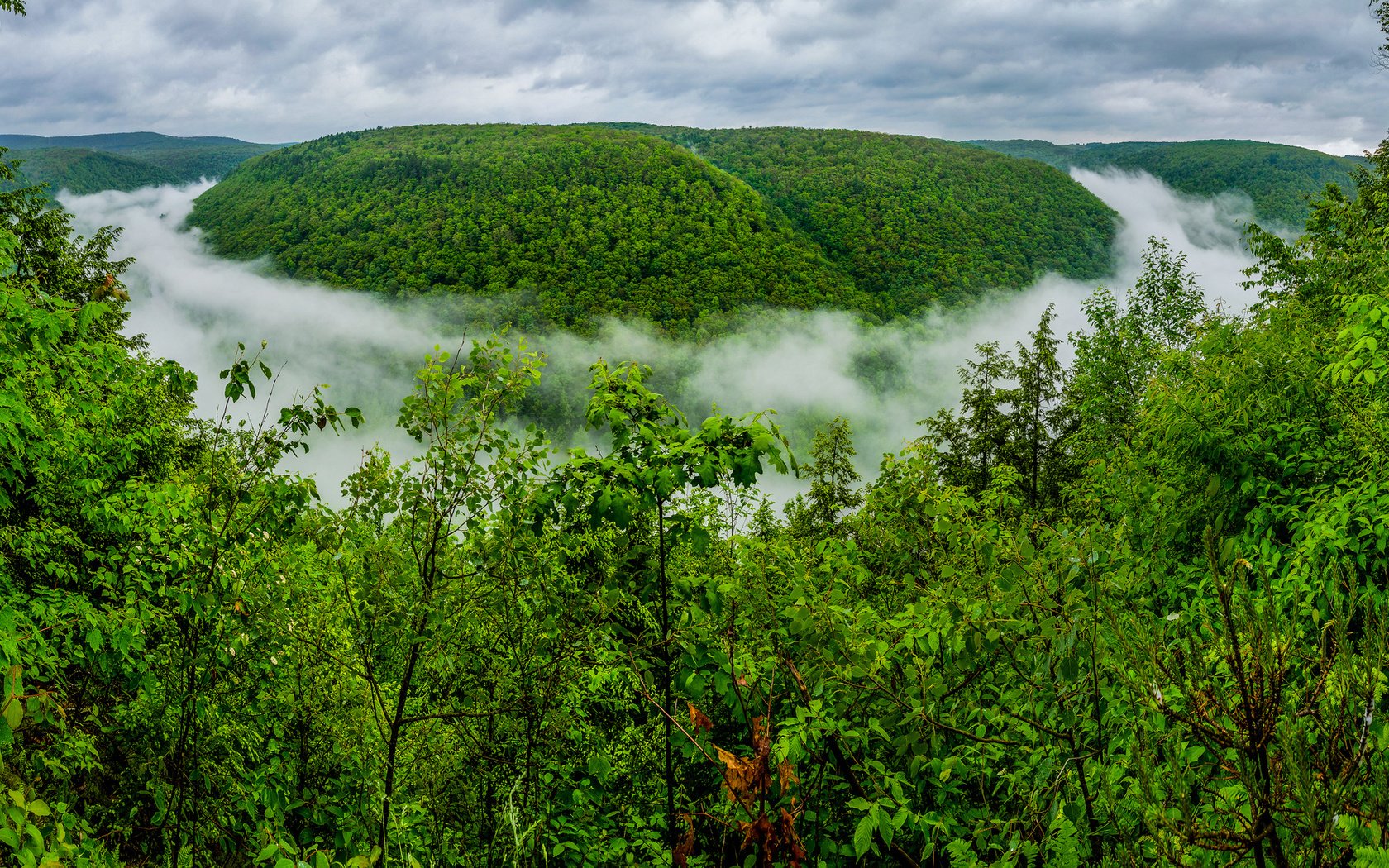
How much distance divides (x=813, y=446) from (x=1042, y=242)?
138 meters

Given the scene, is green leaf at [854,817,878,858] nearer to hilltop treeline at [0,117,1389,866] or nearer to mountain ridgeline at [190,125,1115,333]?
hilltop treeline at [0,117,1389,866]

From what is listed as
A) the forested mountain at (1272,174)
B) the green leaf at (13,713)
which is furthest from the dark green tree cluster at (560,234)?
the green leaf at (13,713)

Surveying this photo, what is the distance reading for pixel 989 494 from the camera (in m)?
5.86

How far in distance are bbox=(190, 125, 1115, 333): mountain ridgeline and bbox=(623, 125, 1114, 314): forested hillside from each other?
359mm

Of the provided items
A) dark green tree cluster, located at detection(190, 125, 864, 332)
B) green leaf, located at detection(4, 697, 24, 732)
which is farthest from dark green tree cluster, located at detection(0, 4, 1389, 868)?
dark green tree cluster, located at detection(190, 125, 864, 332)

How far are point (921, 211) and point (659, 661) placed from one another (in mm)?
145643

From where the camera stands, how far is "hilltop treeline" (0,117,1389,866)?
2.61 metres

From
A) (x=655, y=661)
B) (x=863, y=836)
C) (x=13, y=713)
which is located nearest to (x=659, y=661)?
(x=655, y=661)

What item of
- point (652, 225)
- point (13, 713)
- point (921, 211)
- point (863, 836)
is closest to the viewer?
point (13, 713)

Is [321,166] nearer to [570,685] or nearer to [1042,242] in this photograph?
[1042,242]

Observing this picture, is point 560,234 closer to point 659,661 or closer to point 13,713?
point 659,661

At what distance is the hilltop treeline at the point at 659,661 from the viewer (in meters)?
2.61

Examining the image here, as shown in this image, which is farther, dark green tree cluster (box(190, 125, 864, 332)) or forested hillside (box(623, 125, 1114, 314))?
forested hillside (box(623, 125, 1114, 314))

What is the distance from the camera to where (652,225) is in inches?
4820
